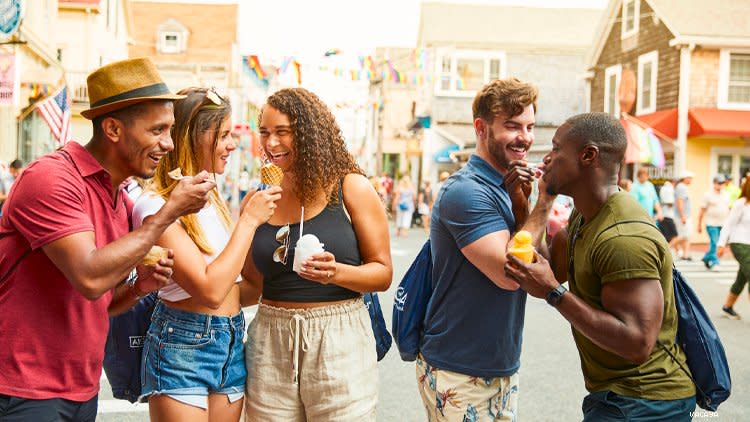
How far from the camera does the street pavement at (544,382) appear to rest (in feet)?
18.6

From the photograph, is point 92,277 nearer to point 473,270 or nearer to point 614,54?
point 473,270

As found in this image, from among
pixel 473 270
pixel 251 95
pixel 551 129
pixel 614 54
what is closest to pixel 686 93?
pixel 614 54

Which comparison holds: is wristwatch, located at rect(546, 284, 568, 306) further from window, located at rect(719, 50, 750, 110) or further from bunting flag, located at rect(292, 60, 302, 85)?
bunting flag, located at rect(292, 60, 302, 85)

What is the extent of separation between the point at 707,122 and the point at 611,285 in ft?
70.9

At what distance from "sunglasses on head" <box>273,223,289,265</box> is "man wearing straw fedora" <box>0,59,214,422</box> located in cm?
54

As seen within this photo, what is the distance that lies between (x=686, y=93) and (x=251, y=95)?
1709 inches

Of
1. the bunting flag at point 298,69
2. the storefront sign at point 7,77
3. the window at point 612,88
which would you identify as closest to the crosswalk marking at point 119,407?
the storefront sign at point 7,77

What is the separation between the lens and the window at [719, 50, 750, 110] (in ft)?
75.1

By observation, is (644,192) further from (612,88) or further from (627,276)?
(627,276)

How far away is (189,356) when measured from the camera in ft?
9.93

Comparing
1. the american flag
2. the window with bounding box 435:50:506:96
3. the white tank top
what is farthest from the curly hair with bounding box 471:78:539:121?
the window with bounding box 435:50:506:96

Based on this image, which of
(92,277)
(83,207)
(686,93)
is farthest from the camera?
(686,93)

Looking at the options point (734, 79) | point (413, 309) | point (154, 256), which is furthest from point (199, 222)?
point (734, 79)

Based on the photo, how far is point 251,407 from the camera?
3.15 meters
